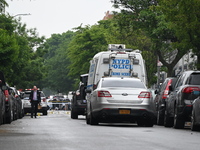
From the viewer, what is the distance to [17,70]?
2557 inches

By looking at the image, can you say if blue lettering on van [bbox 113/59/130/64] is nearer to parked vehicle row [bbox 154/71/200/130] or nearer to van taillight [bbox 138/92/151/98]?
parked vehicle row [bbox 154/71/200/130]

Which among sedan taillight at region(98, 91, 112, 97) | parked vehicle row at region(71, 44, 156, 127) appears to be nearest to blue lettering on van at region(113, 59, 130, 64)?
parked vehicle row at region(71, 44, 156, 127)

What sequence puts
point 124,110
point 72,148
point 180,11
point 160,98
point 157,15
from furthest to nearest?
point 157,15, point 180,11, point 160,98, point 124,110, point 72,148

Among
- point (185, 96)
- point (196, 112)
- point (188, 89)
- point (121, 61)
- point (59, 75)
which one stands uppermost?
point (59, 75)

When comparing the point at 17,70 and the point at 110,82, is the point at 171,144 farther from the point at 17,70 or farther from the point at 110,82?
the point at 17,70

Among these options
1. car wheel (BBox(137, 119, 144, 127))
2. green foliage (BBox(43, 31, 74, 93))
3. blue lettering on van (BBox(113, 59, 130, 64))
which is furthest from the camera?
green foliage (BBox(43, 31, 74, 93))

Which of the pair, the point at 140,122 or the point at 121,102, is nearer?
the point at 121,102

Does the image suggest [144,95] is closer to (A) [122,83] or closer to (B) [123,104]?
(B) [123,104]

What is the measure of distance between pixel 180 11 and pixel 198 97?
14.1 metres

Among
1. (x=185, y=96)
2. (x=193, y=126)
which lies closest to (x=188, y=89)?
(x=185, y=96)

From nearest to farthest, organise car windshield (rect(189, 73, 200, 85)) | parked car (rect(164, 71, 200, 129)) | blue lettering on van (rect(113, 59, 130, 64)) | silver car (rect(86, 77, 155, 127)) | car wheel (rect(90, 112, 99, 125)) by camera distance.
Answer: parked car (rect(164, 71, 200, 129)), car windshield (rect(189, 73, 200, 85)), silver car (rect(86, 77, 155, 127)), car wheel (rect(90, 112, 99, 125)), blue lettering on van (rect(113, 59, 130, 64))

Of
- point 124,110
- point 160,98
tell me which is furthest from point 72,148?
point 160,98

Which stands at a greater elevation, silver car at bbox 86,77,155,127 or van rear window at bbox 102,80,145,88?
van rear window at bbox 102,80,145,88

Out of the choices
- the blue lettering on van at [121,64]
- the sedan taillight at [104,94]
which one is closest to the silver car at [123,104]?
the sedan taillight at [104,94]
